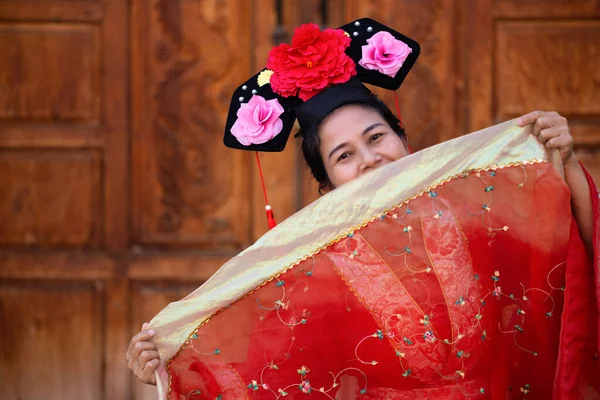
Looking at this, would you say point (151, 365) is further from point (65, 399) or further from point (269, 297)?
point (65, 399)

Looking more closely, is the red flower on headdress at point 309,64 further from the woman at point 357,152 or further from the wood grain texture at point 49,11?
the wood grain texture at point 49,11

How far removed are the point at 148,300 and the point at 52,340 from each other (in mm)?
452

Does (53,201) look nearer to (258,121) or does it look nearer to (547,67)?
(258,121)

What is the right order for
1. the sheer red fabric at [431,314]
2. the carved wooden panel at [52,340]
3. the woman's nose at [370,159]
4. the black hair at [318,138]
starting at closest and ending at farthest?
the sheer red fabric at [431,314]
the woman's nose at [370,159]
the black hair at [318,138]
the carved wooden panel at [52,340]

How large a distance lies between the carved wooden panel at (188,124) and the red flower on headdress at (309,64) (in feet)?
4.39

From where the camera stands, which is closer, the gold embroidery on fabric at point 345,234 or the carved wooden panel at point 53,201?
the gold embroidery on fabric at point 345,234

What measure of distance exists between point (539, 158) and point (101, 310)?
217 cm

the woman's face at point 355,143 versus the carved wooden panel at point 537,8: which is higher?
A: the carved wooden panel at point 537,8

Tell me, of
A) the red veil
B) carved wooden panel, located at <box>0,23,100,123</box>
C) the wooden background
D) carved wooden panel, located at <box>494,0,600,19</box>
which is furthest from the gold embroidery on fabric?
carved wooden panel, located at <box>0,23,100,123</box>

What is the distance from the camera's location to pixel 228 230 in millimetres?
3252

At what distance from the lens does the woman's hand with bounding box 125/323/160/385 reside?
1633 mm

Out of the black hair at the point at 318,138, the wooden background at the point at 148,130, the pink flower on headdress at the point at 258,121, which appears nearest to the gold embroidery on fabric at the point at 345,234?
the black hair at the point at 318,138

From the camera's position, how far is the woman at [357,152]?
1.61 metres

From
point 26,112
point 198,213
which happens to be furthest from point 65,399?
point 26,112
